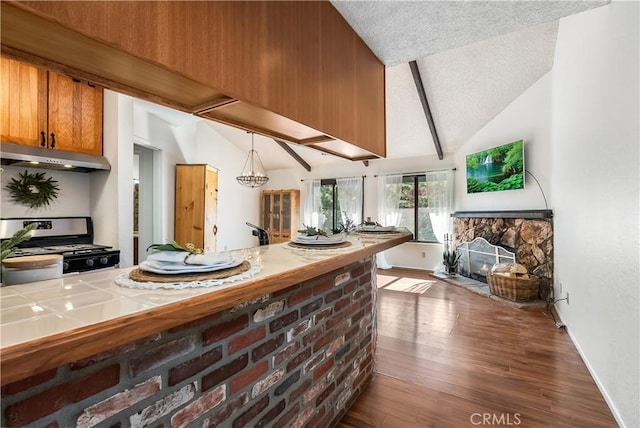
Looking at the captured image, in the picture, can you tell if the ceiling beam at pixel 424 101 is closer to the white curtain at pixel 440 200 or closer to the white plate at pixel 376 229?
the white curtain at pixel 440 200

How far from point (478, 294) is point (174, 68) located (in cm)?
459

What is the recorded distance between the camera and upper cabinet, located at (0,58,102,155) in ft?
7.23

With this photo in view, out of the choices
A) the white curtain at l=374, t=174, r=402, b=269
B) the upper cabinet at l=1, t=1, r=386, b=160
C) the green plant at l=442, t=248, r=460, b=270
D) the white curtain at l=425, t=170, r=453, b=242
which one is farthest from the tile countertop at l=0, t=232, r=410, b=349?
the white curtain at l=374, t=174, r=402, b=269

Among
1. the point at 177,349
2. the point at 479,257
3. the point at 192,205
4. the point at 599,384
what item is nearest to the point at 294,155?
the point at 192,205

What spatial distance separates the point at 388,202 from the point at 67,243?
530 centimetres

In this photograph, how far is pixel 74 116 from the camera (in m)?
2.57

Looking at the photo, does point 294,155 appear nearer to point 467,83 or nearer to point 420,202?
point 420,202

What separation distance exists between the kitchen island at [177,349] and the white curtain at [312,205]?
5703mm

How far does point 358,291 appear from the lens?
6.05 feet

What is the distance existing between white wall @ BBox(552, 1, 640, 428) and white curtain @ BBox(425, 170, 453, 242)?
260cm

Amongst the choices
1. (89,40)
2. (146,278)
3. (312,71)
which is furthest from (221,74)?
(146,278)

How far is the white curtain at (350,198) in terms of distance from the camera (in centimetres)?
677

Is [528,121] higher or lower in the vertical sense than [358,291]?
higher

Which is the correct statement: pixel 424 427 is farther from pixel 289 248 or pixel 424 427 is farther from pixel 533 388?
pixel 289 248
